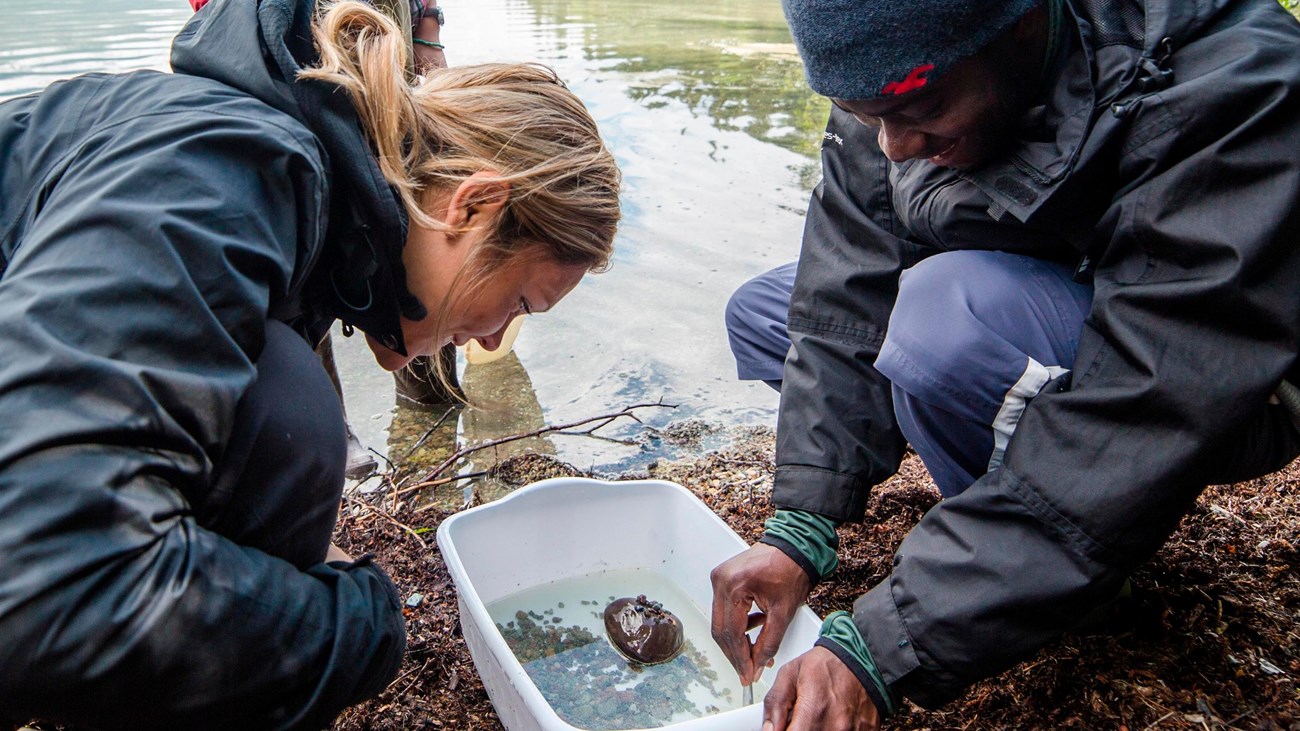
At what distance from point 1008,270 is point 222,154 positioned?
132cm

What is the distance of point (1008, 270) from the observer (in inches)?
70.2

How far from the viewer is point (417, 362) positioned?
344 cm

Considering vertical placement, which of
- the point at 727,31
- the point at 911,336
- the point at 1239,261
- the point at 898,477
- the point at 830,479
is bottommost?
the point at 727,31

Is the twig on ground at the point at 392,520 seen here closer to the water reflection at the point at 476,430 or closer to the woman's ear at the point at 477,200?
the water reflection at the point at 476,430

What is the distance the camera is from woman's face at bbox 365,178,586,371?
1.56m

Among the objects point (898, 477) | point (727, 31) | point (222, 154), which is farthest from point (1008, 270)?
point (727, 31)

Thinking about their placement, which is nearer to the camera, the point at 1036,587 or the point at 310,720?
the point at 310,720

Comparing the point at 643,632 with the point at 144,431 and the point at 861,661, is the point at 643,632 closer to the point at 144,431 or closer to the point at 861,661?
the point at 861,661

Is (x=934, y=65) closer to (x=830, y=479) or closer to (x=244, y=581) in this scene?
(x=830, y=479)

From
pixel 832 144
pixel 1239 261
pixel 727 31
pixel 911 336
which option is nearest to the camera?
pixel 1239 261

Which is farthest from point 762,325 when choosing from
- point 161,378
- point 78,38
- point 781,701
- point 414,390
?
point 78,38

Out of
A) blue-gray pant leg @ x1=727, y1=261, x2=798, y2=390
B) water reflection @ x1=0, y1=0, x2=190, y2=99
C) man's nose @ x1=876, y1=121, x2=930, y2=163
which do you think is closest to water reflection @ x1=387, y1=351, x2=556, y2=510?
blue-gray pant leg @ x1=727, y1=261, x2=798, y2=390

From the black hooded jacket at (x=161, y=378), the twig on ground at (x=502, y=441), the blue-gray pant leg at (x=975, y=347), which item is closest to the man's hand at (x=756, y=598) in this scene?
the blue-gray pant leg at (x=975, y=347)

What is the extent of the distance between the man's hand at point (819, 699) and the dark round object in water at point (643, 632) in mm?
569
